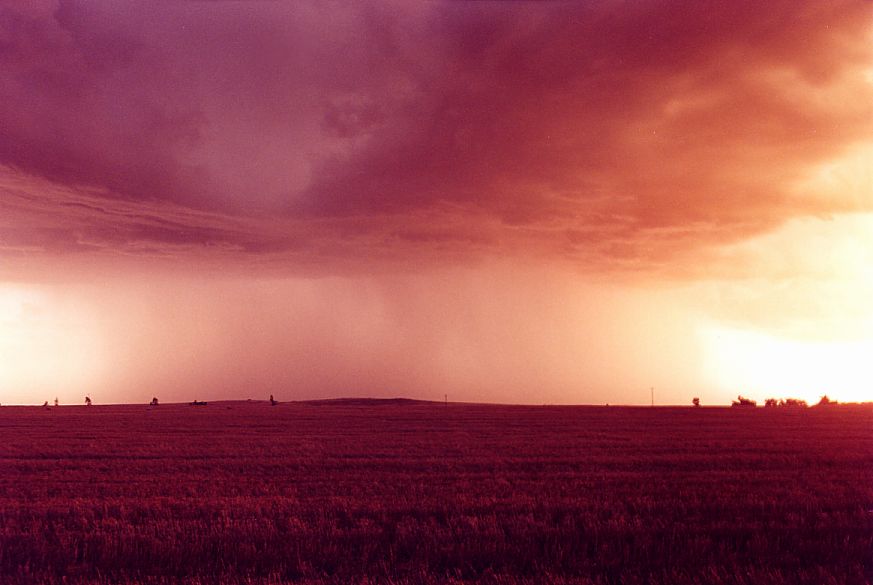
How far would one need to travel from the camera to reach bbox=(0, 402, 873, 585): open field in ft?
34.9

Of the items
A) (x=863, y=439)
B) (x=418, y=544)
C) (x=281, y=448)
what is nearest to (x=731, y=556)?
(x=418, y=544)

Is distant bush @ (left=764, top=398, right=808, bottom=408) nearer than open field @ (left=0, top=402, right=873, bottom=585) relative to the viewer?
No

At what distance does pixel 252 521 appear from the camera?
1366cm

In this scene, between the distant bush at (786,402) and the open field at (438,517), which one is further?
the distant bush at (786,402)

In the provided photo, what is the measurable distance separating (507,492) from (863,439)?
2709 centimetres

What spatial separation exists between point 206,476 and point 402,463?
6.23 metres

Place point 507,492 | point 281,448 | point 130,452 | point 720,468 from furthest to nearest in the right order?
point 281,448 < point 130,452 < point 720,468 < point 507,492

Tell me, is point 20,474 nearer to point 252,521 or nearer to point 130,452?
point 130,452

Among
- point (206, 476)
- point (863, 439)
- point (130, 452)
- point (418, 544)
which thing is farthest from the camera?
point (863, 439)

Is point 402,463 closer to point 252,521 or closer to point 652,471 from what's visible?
point 652,471

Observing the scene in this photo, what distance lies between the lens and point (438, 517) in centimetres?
1455

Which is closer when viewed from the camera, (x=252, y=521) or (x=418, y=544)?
(x=418, y=544)

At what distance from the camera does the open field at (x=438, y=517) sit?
10.6 m

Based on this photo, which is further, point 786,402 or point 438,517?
point 786,402
